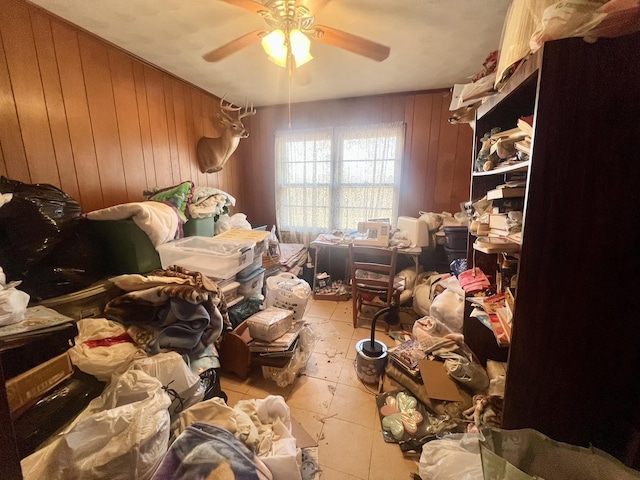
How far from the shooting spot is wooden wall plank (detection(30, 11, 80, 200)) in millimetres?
1629

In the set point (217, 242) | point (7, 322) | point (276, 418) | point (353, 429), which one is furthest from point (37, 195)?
point (353, 429)

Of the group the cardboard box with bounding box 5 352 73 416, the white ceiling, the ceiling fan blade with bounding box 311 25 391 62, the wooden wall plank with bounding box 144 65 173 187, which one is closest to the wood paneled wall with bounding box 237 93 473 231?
the white ceiling

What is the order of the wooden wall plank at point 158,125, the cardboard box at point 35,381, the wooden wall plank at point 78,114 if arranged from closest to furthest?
the cardboard box at point 35,381 → the wooden wall plank at point 78,114 → the wooden wall plank at point 158,125

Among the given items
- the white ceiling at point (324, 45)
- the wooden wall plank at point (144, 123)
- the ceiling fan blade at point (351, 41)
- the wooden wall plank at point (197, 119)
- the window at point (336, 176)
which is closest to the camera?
the ceiling fan blade at point (351, 41)

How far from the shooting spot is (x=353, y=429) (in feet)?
4.92

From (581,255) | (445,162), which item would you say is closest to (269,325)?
(581,255)

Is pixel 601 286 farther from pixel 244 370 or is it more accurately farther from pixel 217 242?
pixel 217 242

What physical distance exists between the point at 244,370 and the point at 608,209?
2054mm

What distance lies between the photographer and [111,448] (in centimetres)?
87

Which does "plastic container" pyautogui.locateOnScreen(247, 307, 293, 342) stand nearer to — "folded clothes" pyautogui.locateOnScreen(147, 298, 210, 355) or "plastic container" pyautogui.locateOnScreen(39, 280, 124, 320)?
"folded clothes" pyautogui.locateOnScreen(147, 298, 210, 355)

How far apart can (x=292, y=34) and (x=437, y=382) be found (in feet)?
7.40

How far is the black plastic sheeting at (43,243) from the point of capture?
1.25m

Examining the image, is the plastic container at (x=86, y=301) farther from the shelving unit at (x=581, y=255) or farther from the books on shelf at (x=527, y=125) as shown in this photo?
the books on shelf at (x=527, y=125)

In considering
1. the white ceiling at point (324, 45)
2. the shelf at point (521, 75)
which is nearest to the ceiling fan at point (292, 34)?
the white ceiling at point (324, 45)
